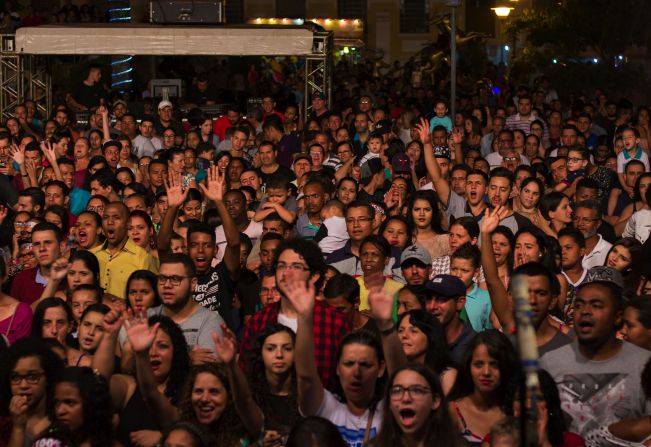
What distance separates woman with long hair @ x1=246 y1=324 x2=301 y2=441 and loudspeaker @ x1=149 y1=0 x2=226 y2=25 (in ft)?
51.1

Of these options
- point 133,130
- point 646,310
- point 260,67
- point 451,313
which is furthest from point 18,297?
point 260,67

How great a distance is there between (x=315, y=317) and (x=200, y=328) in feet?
2.46

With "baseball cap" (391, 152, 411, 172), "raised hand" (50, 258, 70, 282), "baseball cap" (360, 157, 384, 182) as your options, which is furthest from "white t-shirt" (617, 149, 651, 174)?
"raised hand" (50, 258, 70, 282)

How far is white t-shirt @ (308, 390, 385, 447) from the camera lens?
6.87m

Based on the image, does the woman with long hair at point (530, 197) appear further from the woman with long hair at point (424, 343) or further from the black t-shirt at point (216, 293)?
the woman with long hair at point (424, 343)

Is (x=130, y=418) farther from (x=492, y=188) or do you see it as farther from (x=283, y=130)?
(x=283, y=130)

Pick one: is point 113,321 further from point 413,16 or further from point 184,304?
point 413,16

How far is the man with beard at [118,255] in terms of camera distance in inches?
408

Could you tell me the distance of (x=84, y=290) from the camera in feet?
28.9

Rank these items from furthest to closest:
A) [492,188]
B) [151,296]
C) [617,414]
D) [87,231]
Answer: [492,188] < [87,231] < [151,296] < [617,414]

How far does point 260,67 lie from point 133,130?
59.3ft

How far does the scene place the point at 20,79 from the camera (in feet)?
70.6

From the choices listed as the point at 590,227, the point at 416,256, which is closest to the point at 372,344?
the point at 416,256

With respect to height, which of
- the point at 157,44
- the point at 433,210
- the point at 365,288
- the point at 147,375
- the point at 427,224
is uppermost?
the point at 157,44
